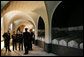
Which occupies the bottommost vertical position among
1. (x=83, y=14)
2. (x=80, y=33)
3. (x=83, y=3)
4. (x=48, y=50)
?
(x=48, y=50)

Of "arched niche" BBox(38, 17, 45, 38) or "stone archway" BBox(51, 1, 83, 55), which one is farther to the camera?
"arched niche" BBox(38, 17, 45, 38)

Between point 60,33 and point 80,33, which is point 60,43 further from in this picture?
point 60,33

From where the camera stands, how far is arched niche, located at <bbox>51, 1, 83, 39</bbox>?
7.92m

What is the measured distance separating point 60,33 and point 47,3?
2.75 meters

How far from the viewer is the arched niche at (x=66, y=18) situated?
7918mm

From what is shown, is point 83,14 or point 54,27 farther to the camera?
point 54,27

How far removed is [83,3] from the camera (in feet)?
24.1

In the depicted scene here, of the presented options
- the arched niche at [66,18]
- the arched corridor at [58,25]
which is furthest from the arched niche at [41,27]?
the arched niche at [66,18]

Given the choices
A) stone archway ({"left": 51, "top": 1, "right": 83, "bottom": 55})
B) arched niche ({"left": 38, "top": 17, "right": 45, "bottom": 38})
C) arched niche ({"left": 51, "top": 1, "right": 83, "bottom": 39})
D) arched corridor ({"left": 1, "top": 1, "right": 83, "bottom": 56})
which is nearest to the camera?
arched corridor ({"left": 1, "top": 1, "right": 83, "bottom": 56})

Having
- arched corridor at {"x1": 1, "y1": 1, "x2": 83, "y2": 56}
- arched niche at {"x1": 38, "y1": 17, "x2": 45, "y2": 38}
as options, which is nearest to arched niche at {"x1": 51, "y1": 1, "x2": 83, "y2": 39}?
arched corridor at {"x1": 1, "y1": 1, "x2": 83, "y2": 56}

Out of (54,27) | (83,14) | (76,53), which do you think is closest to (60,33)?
(54,27)

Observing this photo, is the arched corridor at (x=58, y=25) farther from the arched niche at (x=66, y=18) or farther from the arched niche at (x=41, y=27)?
the arched niche at (x=41, y=27)

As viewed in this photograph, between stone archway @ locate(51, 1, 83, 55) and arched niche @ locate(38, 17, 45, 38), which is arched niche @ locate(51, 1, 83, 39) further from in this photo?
arched niche @ locate(38, 17, 45, 38)

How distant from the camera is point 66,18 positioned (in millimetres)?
9328
